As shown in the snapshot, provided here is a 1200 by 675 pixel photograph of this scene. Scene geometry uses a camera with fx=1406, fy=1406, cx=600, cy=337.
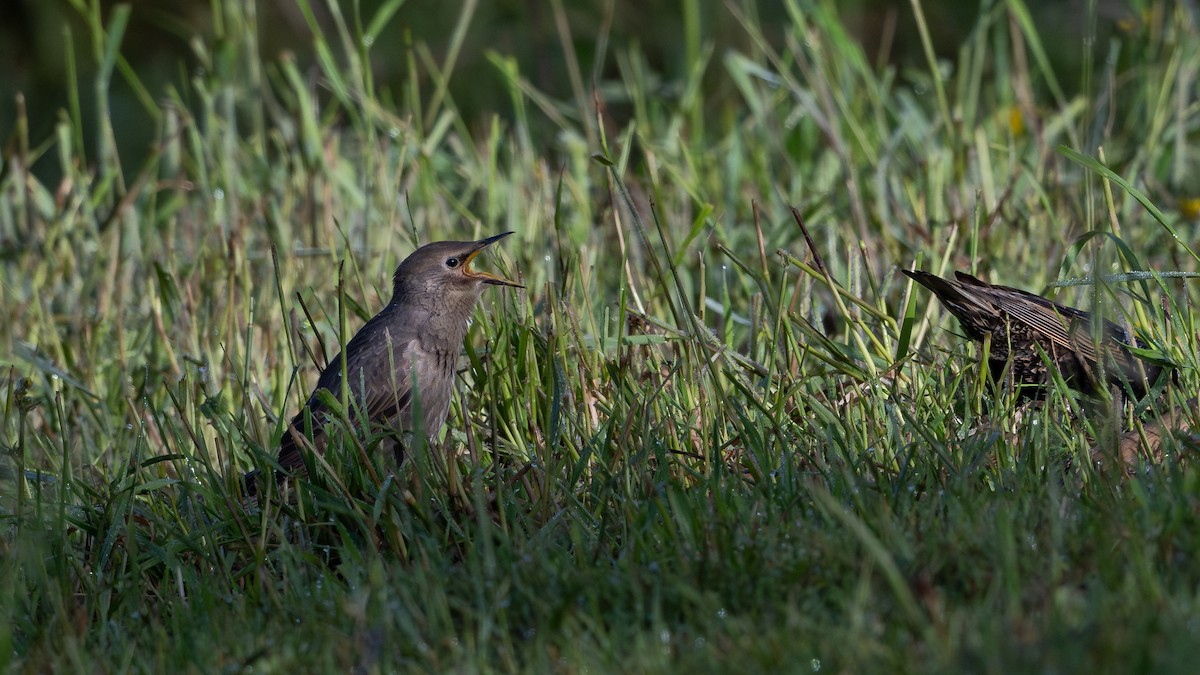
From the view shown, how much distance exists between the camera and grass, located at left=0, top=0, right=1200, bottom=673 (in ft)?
7.19

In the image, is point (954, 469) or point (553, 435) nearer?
point (954, 469)

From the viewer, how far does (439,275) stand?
13.5ft

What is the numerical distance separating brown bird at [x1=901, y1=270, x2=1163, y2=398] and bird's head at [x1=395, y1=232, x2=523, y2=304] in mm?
1399

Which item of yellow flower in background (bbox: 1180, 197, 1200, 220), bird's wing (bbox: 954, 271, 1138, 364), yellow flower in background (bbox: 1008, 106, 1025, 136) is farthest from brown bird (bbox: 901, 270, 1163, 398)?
yellow flower in background (bbox: 1008, 106, 1025, 136)

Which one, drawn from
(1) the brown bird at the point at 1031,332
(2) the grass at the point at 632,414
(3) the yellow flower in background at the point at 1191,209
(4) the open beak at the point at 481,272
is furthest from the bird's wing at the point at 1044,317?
(3) the yellow flower in background at the point at 1191,209

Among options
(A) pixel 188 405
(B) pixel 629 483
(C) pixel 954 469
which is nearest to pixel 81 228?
(A) pixel 188 405

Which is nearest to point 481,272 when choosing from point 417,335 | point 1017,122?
point 417,335

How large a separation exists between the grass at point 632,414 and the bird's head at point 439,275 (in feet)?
0.45

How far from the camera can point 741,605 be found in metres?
2.28

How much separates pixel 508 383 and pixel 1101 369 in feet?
4.56

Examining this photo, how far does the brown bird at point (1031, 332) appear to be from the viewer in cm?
328

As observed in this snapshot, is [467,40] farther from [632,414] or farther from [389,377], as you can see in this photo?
[632,414]

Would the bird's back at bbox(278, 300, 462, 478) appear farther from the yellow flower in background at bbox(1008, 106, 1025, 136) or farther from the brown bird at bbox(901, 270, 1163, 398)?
the yellow flower in background at bbox(1008, 106, 1025, 136)

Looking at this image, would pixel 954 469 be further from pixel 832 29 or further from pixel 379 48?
pixel 379 48
